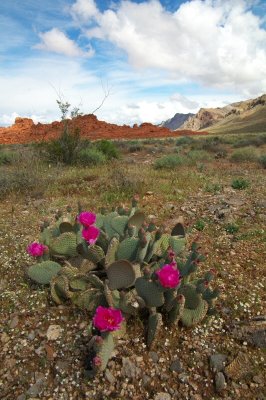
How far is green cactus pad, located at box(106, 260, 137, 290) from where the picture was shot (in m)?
3.43

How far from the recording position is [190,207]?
7109 mm

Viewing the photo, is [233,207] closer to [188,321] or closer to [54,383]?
[188,321]

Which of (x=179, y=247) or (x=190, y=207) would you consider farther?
(x=190, y=207)

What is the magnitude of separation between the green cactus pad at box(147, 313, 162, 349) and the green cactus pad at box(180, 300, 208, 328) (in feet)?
1.12

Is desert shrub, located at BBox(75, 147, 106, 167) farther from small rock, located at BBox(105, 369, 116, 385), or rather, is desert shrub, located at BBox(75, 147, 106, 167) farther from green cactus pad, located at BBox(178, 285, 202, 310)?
small rock, located at BBox(105, 369, 116, 385)

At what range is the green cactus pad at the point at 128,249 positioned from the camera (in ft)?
12.5

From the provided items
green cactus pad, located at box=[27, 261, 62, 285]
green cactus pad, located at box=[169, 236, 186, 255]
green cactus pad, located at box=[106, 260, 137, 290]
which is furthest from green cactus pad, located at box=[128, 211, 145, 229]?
green cactus pad, located at box=[27, 261, 62, 285]

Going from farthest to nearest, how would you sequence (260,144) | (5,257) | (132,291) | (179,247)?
(260,144) < (5,257) < (179,247) < (132,291)

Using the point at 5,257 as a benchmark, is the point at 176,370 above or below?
below

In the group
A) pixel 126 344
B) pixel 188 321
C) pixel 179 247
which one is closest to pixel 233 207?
pixel 179 247

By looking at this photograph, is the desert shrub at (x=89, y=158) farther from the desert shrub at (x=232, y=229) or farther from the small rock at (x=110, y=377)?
the small rock at (x=110, y=377)

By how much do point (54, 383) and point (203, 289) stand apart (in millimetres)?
1476

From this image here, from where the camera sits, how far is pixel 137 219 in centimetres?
439

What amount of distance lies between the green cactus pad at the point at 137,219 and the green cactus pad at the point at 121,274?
2.95 feet
